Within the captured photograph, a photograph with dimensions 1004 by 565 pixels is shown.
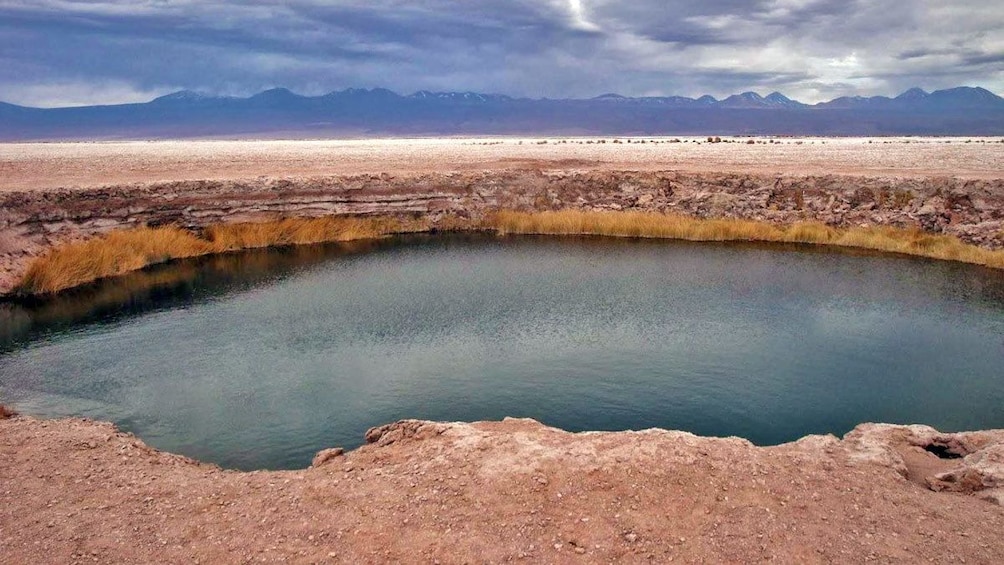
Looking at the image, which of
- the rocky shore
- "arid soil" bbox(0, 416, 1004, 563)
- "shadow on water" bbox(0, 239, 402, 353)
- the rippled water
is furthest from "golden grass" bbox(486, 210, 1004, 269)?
"arid soil" bbox(0, 416, 1004, 563)

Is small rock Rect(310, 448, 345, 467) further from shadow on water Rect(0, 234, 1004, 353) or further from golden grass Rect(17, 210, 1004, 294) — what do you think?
golden grass Rect(17, 210, 1004, 294)

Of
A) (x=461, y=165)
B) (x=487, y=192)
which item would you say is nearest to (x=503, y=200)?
(x=487, y=192)

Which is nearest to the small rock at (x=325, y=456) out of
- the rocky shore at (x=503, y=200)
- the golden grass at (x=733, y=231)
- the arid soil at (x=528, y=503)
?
the arid soil at (x=528, y=503)

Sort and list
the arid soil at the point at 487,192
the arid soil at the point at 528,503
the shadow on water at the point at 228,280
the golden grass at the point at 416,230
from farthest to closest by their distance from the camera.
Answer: the arid soil at the point at 487,192 → the golden grass at the point at 416,230 → the shadow on water at the point at 228,280 → the arid soil at the point at 528,503

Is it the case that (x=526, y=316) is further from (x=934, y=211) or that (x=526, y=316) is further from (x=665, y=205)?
(x=934, y=211)

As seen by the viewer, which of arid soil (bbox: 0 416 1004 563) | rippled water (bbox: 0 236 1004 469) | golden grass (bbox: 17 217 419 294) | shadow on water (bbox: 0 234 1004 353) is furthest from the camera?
golden grass (bbox: 17 217 419 294)

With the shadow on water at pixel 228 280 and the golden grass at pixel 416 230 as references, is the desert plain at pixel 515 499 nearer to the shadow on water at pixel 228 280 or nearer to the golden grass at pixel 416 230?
the shadow on water at pixel 228 280
